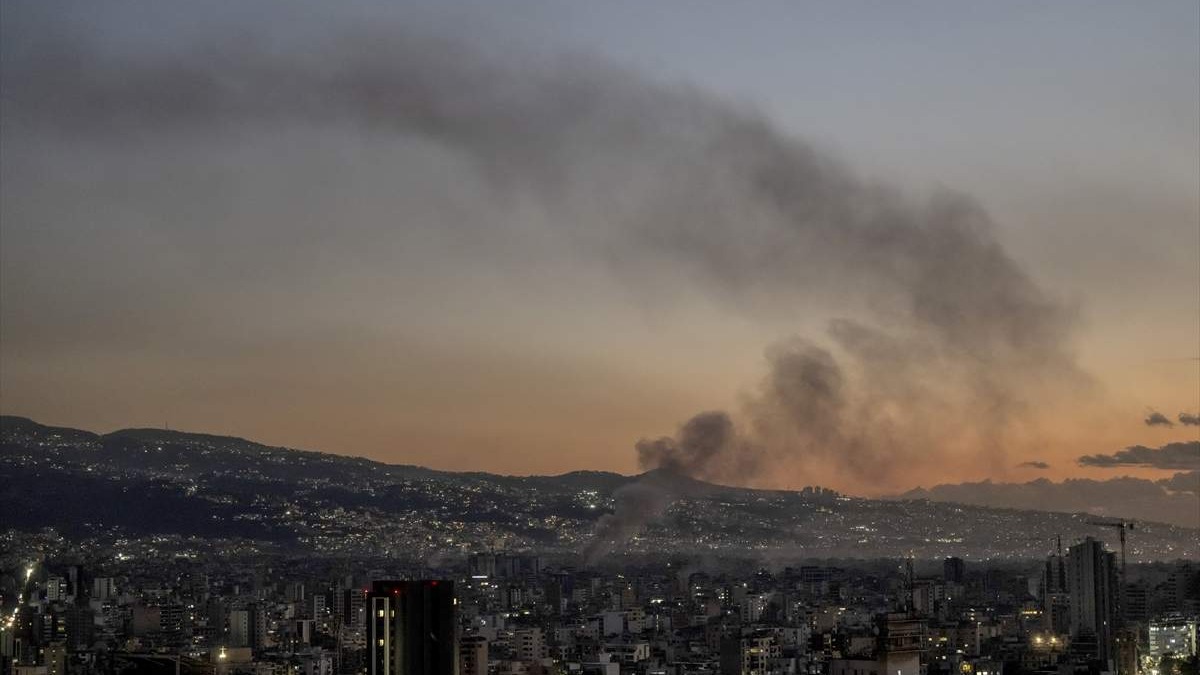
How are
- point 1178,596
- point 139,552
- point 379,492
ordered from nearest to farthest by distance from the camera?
point 1178,596
point 139,552
point 379,492

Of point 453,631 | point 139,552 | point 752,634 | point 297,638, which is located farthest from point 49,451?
point 453,631

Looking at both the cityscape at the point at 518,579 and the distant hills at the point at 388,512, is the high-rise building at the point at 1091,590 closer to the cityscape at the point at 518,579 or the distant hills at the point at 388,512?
the cityscape at the point at 518,579

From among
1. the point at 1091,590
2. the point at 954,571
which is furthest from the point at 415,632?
the point at 954,571

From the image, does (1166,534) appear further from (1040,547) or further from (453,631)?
(453,631)

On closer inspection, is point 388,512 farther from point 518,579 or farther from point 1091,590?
point 1091,590

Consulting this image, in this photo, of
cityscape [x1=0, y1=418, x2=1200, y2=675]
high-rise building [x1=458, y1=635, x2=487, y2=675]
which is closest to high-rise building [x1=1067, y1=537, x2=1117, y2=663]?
cityscape [x1=0, y1=418, x2=1200, y2=675]

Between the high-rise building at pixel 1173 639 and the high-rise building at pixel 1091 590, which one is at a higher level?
the high-rise building at pixel 1091 590

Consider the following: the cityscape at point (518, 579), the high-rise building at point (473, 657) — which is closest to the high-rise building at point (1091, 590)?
the cityscape at point (518, 579)

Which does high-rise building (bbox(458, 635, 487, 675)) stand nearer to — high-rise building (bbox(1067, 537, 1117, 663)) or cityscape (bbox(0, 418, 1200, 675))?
cityscape (bbox(0, 418, 1200, 675))
